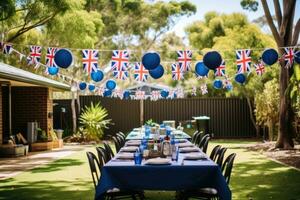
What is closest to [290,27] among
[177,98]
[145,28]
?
[177,98]

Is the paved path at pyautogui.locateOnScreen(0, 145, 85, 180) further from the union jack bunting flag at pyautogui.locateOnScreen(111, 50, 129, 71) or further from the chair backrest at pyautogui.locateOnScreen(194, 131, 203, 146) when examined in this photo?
the chair backrest at pyautogui.locateOnScreen(194, 131, 203, 146)

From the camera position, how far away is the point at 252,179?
26.3ft

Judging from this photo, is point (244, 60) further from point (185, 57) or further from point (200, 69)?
point (185, 57)

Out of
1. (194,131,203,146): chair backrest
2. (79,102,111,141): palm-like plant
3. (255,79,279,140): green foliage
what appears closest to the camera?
(194,131,203,146): chair backrest

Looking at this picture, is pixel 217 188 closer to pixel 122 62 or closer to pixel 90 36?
pixel 122 62

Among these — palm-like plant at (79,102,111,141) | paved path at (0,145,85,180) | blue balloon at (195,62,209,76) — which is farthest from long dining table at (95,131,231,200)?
palm-like plant at (79,102,111,141)

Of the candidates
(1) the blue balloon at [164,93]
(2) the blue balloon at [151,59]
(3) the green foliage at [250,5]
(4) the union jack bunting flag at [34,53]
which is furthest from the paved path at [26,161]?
(3) the green foliage at [250,5]

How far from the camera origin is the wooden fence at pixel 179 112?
18703 millimetres

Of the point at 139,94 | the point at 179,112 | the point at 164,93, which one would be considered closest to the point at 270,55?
the point at 164,93

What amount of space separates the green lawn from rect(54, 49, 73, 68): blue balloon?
2.24 m

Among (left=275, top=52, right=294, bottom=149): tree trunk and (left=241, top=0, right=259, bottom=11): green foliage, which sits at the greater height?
(left=241, top=0, right=259, bottom=11): green foliage

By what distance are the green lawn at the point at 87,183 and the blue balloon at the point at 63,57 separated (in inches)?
88.1

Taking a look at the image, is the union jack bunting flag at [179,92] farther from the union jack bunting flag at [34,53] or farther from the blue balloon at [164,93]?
the union jack bunting flag at [34,53]

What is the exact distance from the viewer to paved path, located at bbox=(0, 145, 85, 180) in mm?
9513
